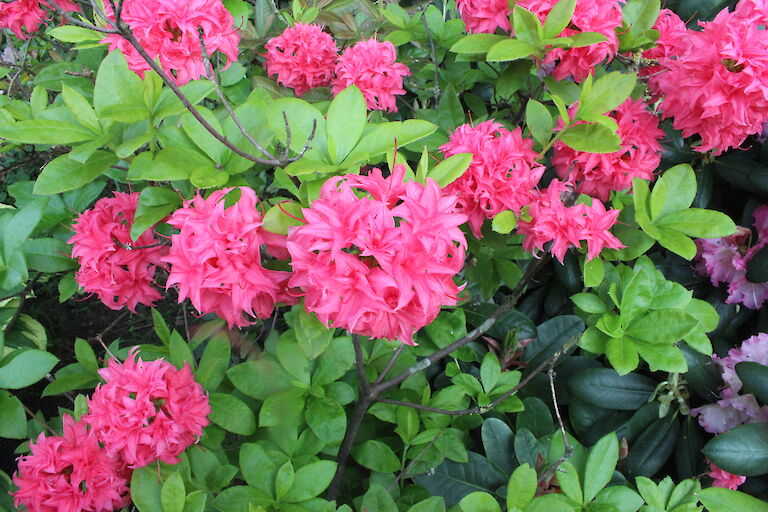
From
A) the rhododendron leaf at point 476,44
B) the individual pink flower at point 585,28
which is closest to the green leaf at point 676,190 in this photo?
the individual pink flower at point 585,28

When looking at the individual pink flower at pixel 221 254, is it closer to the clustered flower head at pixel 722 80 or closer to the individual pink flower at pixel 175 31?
the individual pink flower at pixel 175 31

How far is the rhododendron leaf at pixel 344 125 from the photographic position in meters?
0.85

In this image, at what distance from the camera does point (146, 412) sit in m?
0.93

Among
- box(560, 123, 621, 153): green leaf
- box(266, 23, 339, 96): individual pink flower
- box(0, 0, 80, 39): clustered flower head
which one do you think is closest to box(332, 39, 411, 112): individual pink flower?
box(266, 23, 339, 96): individual pink flower

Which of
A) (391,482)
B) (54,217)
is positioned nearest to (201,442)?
(391,482)

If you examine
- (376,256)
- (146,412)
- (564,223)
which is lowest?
(146,412)

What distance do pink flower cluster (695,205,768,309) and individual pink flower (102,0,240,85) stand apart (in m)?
1.18

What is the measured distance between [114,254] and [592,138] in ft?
2.67

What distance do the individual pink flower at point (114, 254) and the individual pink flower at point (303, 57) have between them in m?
0.51

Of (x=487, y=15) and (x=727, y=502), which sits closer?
(x=727, y=502)

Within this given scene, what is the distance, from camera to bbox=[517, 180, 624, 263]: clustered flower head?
938 mm

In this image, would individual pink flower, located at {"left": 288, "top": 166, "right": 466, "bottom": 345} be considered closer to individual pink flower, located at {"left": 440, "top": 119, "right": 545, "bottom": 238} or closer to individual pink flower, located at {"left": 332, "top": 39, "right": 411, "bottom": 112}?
individual pink flower, located at {"left": 440, "top": 119, "right": 545, "bottom": 238}

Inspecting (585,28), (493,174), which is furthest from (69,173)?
(585,28)

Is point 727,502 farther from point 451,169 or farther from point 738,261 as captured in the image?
point 451,169
